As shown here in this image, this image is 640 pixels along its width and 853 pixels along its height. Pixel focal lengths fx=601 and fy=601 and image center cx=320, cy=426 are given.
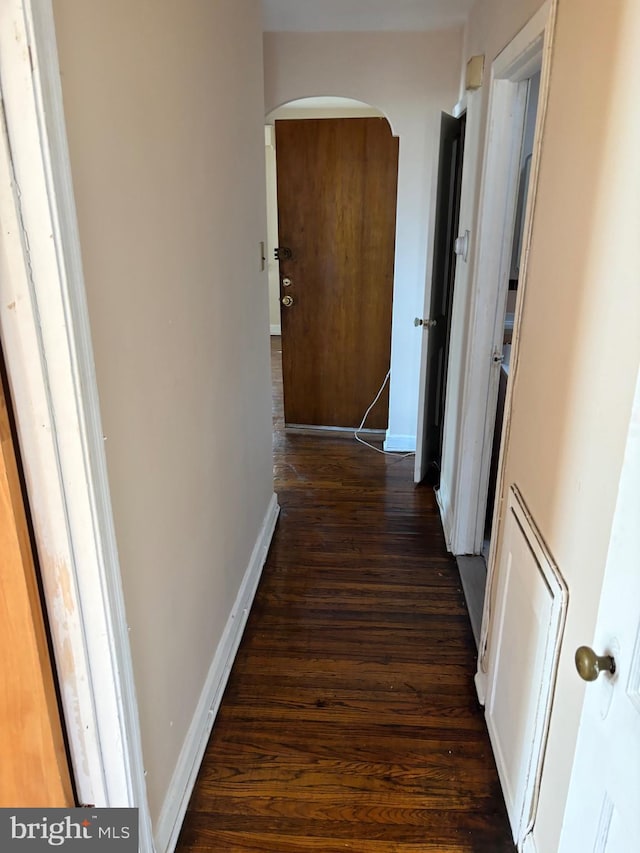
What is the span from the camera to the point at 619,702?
78 cm

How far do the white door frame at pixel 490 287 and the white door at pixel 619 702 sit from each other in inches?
37.4

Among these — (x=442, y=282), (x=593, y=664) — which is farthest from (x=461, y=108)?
(x=593, y=664)

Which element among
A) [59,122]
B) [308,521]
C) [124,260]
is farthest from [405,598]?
[59,122]

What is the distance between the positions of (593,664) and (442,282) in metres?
2.69

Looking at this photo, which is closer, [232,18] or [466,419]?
[232,18]

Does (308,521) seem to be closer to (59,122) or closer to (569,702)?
(569,702)

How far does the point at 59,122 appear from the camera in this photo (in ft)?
2.90

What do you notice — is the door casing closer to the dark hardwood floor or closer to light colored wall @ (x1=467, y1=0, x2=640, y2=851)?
light colored wall @ (x1=467, y1=0, x2=640, y2=851)

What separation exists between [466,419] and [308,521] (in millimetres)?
1038

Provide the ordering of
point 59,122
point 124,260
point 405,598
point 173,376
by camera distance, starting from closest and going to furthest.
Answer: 1. point 59,122
2. point 124,260
3. point 173,376
4. point 405,598

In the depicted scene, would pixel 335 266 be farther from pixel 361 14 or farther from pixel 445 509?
pixel 445 509

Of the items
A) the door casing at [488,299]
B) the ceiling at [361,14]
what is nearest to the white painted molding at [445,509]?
the door casing at [488,299]
